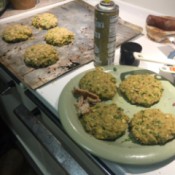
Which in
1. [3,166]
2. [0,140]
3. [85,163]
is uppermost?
[85,163]

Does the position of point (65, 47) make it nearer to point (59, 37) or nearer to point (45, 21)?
point (59, 37)

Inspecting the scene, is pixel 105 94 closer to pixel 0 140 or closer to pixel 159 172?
pixel 159 172

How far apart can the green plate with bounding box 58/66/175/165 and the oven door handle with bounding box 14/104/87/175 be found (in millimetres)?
88

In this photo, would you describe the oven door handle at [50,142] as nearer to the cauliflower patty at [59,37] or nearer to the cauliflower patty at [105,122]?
the cauliflower patty at [105,122]

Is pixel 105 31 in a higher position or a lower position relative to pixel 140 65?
higher

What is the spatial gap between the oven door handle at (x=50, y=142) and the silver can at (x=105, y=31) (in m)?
0.24

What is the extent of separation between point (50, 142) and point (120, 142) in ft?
0.59

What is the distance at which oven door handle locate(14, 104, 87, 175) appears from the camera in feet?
1.76

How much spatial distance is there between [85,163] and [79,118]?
0.45ft

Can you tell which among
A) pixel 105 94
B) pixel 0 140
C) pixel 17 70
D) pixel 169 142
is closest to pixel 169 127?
pixel 169 142

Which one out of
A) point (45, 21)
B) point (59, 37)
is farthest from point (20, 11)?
point (59, 37)

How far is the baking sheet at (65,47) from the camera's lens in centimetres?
67

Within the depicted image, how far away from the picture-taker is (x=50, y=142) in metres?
0.57

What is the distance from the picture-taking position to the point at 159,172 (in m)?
0.44
